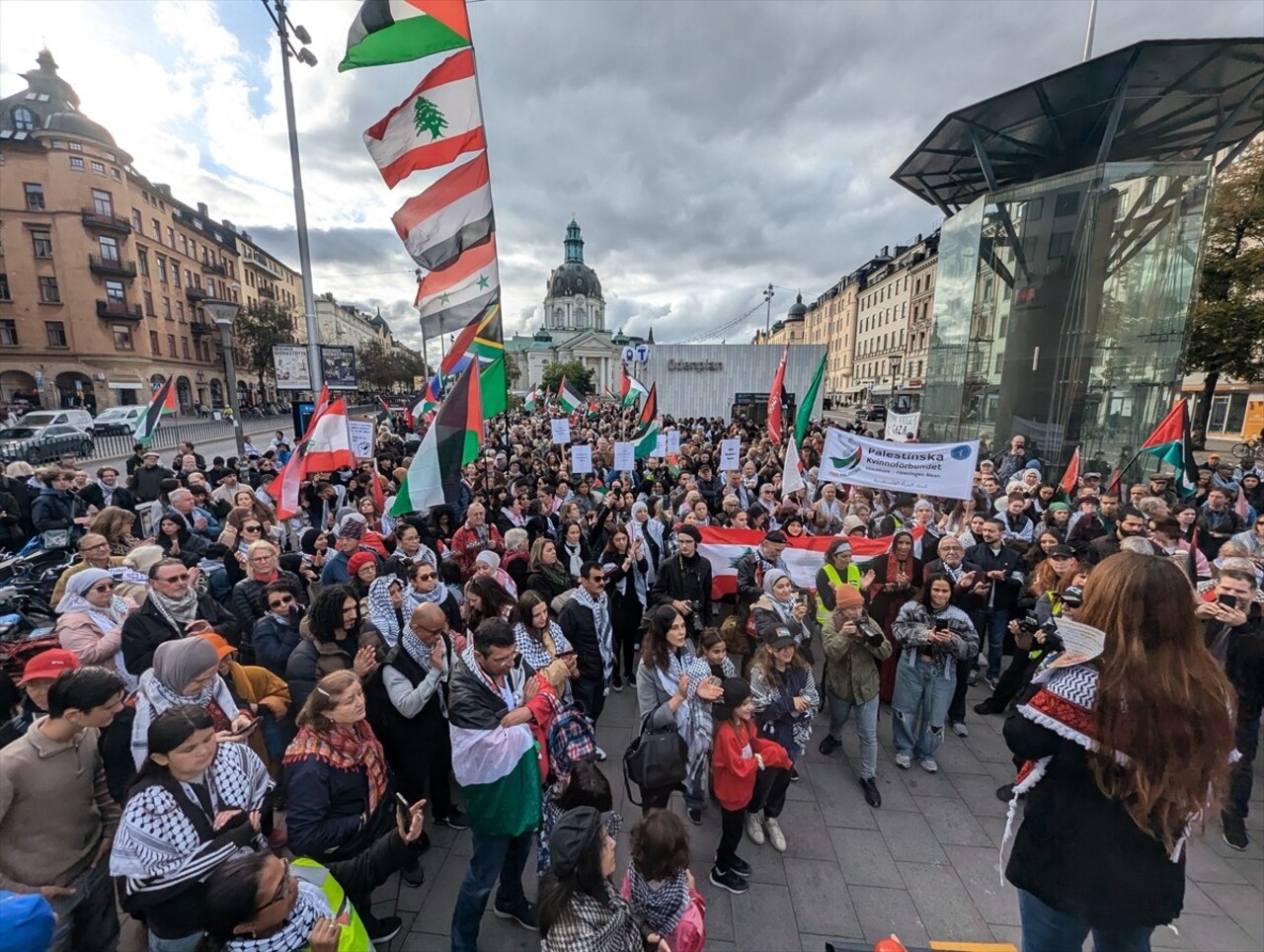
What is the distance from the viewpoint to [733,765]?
11.3ft

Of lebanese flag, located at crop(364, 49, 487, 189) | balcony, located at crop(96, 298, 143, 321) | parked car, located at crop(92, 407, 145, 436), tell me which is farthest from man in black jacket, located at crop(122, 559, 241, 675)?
balcony, located at crop(96, 298, 143, 321)

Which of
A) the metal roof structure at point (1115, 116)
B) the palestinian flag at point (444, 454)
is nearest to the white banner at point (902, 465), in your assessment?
the palestinian flag at point (444, 454)

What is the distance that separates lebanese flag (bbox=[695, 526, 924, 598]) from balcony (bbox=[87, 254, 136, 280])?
55346 mm

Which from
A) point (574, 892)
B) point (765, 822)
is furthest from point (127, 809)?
point (765, 822)

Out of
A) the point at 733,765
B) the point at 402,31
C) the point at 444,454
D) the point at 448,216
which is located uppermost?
the point at 402,31

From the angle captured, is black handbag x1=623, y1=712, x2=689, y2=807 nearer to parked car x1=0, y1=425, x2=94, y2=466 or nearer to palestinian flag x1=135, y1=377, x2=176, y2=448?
palestinian flag x1=135, y1=377, x2=176, y2=448

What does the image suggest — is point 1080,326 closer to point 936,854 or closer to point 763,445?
point 763,445

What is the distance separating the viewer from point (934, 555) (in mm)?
5898

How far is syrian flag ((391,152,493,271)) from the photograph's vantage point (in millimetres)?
5938

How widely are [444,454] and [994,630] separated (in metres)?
6.38

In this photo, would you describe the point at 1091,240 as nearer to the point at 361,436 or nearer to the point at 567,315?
the point at 361,436

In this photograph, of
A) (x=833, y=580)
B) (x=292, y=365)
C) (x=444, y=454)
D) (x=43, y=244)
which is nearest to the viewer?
(x=833, y=580)

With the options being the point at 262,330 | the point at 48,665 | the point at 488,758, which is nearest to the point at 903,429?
the point at 488,758

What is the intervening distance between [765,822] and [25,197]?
60.9 m
